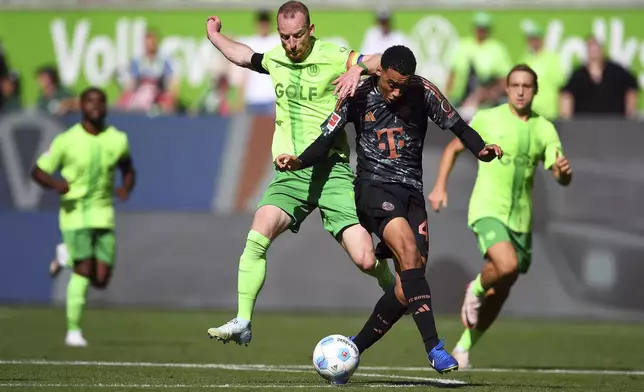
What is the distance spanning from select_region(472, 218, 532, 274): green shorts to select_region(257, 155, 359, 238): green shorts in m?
1.90

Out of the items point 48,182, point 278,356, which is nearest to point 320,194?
point 278,356

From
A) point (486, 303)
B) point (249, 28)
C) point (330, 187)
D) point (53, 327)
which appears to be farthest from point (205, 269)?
point (330, 187)

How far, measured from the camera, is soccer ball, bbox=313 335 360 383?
10102 mm

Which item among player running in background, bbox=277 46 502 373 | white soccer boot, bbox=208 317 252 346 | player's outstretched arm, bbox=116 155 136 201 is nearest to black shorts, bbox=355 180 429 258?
player running in background, bbox=277 46 502 373

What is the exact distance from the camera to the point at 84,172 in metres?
15.1

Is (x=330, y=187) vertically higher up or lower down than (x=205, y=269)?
higher up

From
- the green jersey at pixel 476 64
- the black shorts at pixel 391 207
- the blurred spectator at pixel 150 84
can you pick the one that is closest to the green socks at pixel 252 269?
the black shorts at pixel 391 207

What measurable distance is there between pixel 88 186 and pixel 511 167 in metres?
4.74

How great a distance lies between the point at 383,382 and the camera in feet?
34.5

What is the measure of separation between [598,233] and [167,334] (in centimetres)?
577

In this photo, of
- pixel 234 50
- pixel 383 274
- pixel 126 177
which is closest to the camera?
pixel 383 274

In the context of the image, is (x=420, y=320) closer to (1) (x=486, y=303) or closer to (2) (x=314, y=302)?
(1) (x=486, y=303)

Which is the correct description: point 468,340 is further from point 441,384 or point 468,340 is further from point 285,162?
point 285,162

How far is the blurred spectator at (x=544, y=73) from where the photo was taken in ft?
64.6
